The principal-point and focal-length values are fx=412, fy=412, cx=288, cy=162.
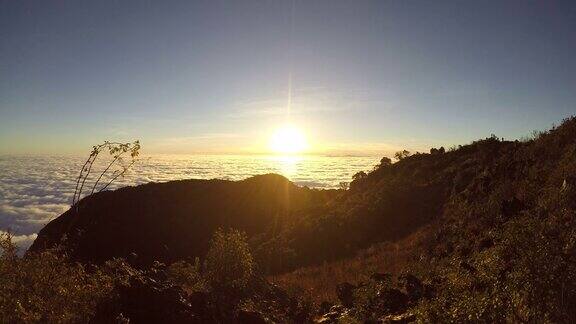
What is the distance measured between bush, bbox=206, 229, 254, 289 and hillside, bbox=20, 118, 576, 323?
142cm

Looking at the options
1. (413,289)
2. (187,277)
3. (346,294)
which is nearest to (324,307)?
(346,294)

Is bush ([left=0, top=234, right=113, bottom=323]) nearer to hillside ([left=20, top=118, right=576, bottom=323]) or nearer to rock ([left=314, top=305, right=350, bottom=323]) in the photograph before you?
hillside ([left=20, top=118, right=576, bottom=323])

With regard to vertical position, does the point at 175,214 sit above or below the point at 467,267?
below

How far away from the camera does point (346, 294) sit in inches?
580

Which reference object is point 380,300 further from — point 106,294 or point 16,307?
point 16,307

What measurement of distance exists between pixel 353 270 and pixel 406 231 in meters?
8.38

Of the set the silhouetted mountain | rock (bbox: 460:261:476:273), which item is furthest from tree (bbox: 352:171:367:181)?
rock (bbox: 460:261:476:273)

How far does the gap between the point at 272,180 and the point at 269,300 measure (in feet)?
146

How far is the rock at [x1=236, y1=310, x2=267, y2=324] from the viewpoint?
12.4m

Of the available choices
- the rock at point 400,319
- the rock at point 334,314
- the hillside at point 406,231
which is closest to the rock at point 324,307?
the hillside at point 406,231

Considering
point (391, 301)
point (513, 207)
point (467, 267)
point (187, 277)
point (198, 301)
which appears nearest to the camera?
point (467, 267)

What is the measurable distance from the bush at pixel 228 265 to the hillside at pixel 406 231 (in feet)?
4.67

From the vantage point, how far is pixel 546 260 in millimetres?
7094

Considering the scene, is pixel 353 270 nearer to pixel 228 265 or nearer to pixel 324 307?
pixel 324 307
